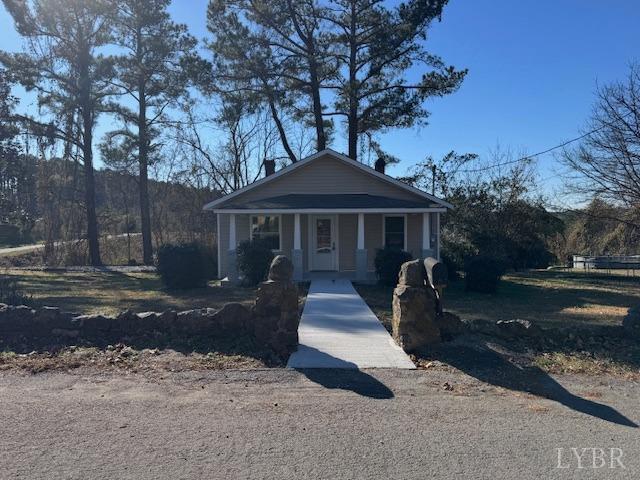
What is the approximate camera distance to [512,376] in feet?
18.3

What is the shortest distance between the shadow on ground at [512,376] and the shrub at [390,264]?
8.06 metres

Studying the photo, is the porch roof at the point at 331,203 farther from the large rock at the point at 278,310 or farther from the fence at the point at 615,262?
the fence at the point at 615,262

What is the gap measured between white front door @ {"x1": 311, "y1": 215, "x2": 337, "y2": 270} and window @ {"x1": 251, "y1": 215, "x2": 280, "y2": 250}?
1.24 metres

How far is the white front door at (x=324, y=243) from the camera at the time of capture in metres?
17.9

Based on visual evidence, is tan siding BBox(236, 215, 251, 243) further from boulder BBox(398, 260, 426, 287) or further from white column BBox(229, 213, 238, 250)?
boulder BBox(398, 260, 426, 287)

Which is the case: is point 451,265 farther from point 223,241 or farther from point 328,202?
point 223,241

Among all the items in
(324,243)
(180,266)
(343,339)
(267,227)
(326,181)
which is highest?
(326,181)

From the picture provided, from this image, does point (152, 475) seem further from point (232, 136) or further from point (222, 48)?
point (232, 136)

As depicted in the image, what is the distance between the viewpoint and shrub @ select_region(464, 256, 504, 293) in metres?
14.2

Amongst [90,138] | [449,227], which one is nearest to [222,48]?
[90,138]

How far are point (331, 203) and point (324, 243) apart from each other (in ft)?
6.66

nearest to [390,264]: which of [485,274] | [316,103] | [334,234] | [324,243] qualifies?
[485,274]

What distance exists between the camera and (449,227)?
22.5m

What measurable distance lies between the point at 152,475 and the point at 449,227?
20355 mm
